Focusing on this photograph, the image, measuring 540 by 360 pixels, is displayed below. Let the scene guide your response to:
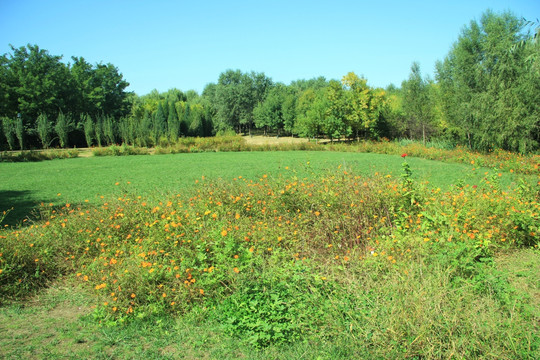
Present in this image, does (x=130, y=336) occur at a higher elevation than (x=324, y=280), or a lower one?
lower

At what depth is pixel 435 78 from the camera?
113 ft

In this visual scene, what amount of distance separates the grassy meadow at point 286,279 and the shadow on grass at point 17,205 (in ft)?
10.1

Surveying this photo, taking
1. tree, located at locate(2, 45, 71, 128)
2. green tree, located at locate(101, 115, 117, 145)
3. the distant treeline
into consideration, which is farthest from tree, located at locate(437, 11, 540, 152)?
tree, located at locate(2, 45, 71, 128)

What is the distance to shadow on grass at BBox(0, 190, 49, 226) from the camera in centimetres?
757

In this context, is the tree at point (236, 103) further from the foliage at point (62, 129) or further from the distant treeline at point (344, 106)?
the foliage at point (62, 129)

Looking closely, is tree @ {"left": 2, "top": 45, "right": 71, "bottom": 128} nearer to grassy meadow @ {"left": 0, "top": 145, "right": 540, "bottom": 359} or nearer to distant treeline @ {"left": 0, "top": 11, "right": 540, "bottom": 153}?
distant treeline @ {"left": 0, "top": 11, "right": 540, "bottom": 153}

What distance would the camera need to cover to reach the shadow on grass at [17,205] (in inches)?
298

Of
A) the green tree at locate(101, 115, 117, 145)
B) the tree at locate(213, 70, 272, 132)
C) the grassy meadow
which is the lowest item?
the grassy meadow

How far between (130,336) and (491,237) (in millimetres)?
4606

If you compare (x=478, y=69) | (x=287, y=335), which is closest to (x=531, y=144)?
(x=478, y=69)

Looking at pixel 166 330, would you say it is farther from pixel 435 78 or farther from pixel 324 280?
pixel 435 78

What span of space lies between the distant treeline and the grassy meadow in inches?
230

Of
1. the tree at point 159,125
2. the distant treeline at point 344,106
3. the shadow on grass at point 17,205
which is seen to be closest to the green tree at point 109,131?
the distant treeline at point 344,106

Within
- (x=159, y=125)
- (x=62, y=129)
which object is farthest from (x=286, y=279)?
(x=159, y=125)
